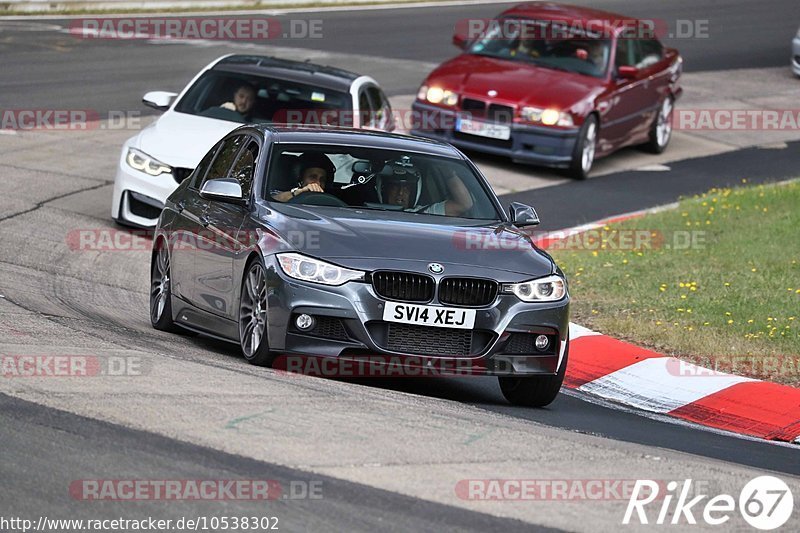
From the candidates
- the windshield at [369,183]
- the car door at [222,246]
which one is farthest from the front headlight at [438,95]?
the windshield at [369,183]

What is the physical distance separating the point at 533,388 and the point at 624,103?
11781 mm

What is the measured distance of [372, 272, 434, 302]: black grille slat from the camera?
28.1 feet

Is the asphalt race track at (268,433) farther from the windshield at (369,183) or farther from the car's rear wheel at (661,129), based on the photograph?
the car's rear wheel at (661,129)

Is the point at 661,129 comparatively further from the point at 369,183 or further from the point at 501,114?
the point at 369,183

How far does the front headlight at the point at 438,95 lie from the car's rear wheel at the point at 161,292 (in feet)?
28.7

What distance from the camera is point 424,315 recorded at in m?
8.55

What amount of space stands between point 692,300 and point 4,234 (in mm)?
5909

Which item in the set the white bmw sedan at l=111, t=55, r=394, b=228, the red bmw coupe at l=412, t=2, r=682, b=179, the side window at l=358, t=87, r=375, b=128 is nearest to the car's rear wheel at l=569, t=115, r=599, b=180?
the red bmw coupe at l=412, t=2, r=682, b=179

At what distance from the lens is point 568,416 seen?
30.0ft

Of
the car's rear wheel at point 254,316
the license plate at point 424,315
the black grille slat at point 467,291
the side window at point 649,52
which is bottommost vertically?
the side window at point 649,52

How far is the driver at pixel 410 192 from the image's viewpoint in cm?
980

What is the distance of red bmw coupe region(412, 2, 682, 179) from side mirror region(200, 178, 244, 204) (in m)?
9.75

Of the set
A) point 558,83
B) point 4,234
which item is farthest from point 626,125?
point 4,234

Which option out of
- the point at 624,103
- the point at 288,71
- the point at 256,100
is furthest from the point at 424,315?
the point at 624,103
